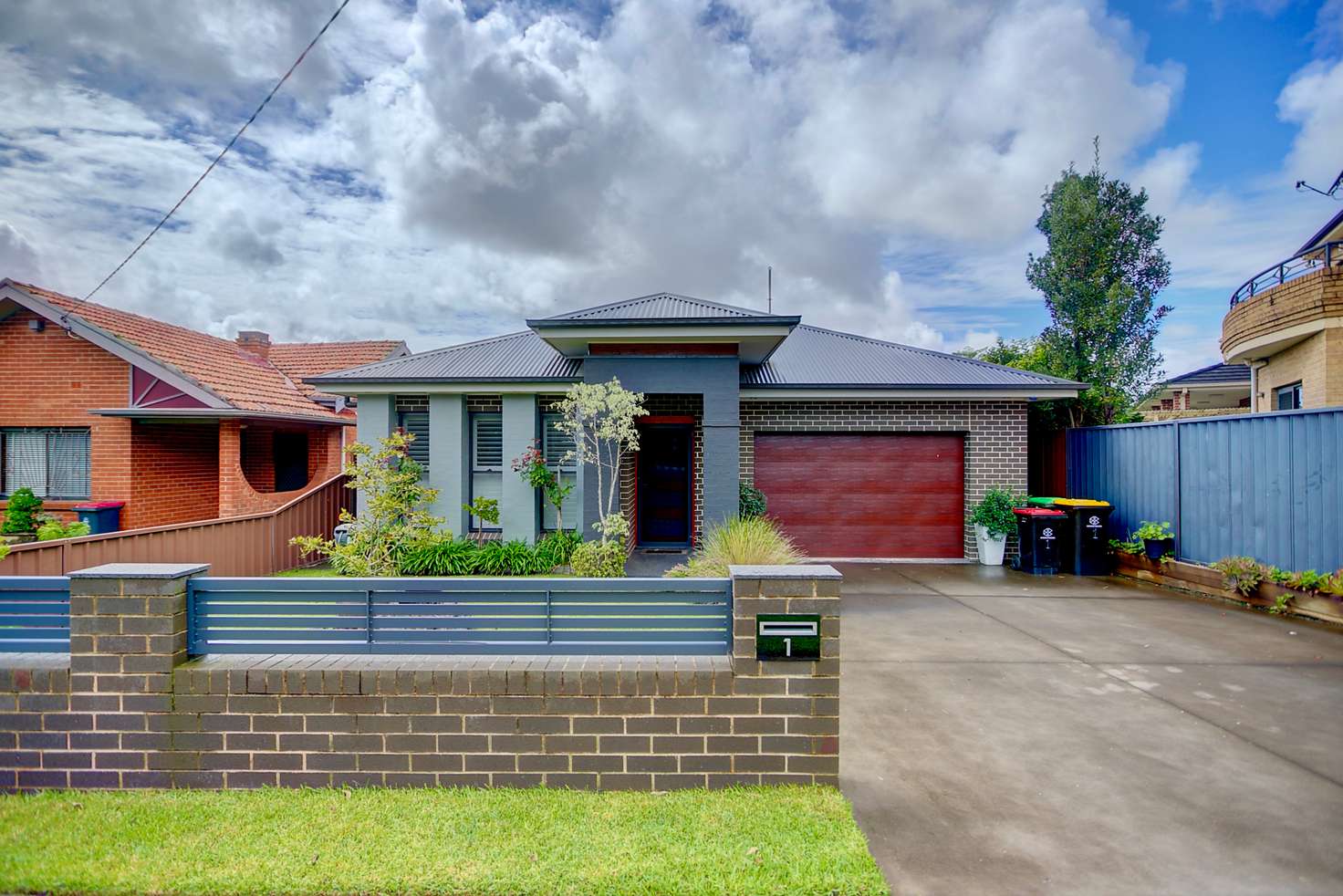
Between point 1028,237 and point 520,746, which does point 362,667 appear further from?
point 1028,237

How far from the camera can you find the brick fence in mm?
3129

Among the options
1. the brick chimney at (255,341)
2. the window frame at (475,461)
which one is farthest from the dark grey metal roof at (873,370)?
the brick chimney at (255,341)

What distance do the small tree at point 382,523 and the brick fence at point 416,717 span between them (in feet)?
Result: 15.8

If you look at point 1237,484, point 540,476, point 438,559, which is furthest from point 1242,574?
point 438,559

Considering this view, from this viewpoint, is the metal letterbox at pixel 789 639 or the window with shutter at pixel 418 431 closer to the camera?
the metal letterbox at pixel 789 639

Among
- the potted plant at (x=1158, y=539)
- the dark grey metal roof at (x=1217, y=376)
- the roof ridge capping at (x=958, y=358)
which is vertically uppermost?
the dark grey metal roof at (x=1217, y=376)

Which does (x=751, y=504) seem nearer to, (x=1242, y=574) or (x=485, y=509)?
(x=485, y=509)

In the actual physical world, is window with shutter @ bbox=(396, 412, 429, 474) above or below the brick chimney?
below

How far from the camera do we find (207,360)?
39.0ft

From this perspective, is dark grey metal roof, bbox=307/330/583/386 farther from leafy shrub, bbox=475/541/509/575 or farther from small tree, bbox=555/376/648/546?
leafy shrub, bbox=475/541/509/575

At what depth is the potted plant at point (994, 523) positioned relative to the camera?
9844mm

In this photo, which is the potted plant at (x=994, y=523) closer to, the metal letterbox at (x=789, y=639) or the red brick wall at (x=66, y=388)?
the metal letterbox at (x=789, y=639)

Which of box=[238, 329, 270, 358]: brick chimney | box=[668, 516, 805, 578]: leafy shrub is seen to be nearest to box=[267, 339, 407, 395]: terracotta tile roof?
box=[238, 329, 270, 358]: brick chimney

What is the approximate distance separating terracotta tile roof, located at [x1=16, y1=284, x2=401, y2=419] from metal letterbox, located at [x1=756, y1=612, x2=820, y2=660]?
36.2ft
